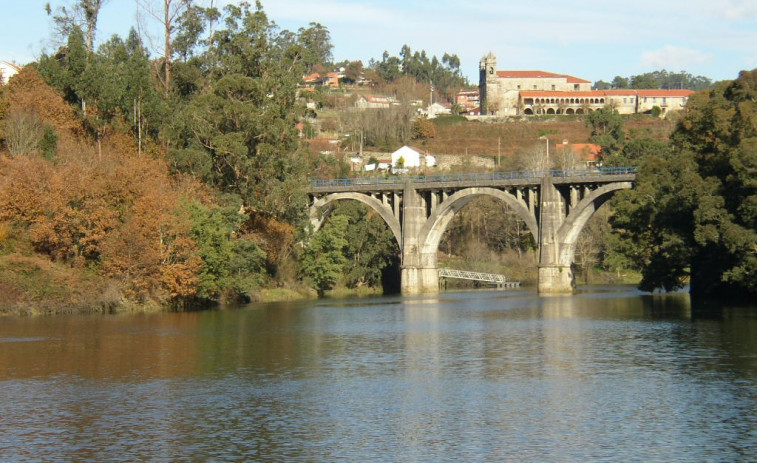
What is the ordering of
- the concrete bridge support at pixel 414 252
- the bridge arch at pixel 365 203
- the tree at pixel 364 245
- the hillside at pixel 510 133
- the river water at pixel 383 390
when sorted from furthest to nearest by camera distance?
the hillside at pixel 510 133 < the tree at pixel 364 245 < the bridge arch at pixel 365 203 < the concrete bridge support at pixel 414 252 < the river water at pixel 383 390

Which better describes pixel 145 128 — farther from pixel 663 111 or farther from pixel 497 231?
pixel 663 111

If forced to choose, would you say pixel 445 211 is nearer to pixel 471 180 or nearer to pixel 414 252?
pixel 471 180

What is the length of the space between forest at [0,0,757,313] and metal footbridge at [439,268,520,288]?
5.27m

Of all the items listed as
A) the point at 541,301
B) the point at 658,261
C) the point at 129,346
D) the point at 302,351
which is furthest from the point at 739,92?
the point at 129,346

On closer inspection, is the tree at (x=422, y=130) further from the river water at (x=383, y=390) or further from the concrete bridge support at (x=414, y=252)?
the river water at (x=383, y=390)

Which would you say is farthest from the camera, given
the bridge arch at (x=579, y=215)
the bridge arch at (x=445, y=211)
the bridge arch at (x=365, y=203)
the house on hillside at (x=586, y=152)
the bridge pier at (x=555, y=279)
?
the house on hillside at (x=586, y=152)

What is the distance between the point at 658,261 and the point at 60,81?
4805 cm

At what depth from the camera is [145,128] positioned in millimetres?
80812

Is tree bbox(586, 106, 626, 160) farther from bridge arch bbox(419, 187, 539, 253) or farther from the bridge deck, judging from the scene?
bridge arch bbox(419, 187, 539, 253)

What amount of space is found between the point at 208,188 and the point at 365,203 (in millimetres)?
24422

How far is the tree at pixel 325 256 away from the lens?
8869 centimetres

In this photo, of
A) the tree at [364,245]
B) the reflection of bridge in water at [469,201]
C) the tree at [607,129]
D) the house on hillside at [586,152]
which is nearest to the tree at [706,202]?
the reflection of bridge in water at [469,201]

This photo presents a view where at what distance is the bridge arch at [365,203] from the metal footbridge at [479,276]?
8.63 meters

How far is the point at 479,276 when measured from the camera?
103 meters
